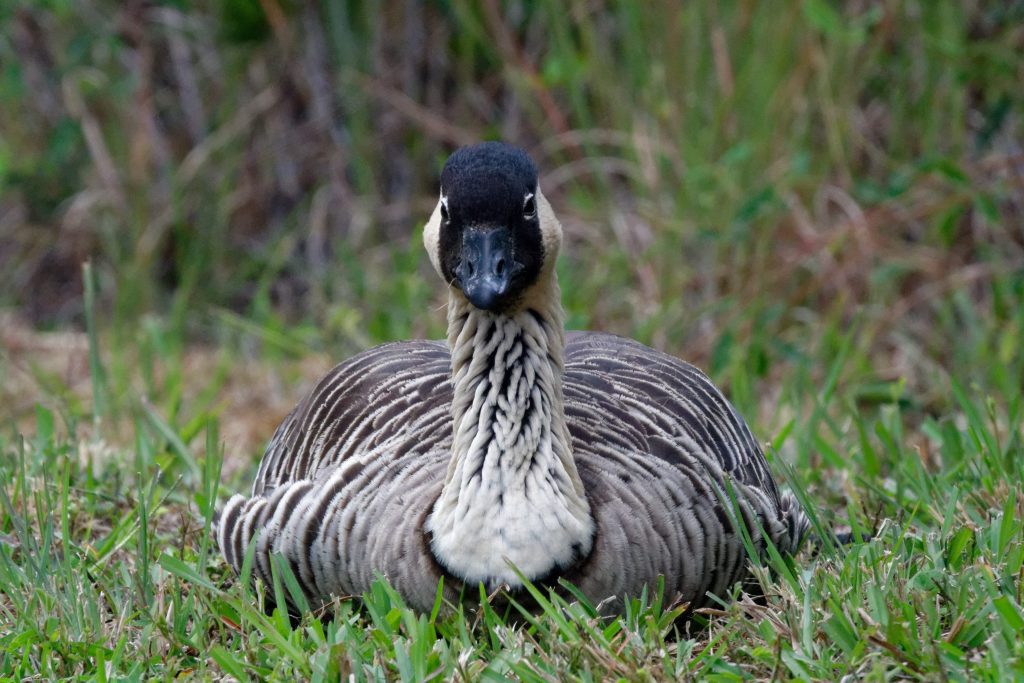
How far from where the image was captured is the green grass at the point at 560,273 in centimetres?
333

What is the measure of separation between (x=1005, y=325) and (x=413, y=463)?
4251mm

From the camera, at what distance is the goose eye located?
3.49m

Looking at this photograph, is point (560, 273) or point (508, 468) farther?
point (560, 273)

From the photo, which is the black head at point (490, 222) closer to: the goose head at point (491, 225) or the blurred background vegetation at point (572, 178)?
the goose head at point (491, 225)

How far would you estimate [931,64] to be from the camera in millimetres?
7352

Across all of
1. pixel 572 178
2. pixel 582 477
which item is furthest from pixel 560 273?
pixel 582 477

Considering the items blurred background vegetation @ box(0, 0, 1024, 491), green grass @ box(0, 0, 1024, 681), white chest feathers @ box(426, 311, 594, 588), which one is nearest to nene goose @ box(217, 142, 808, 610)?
white chest feathers @ box(426, 311, 594, 588)

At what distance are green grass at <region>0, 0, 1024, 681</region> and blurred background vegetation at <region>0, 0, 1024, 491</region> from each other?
0.08 ft

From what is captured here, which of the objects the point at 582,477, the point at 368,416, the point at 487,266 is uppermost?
the point at 487,266

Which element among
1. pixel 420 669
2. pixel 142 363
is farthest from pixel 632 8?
pixel 420 669

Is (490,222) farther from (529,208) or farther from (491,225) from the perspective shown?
(529,208)

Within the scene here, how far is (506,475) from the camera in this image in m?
3.52

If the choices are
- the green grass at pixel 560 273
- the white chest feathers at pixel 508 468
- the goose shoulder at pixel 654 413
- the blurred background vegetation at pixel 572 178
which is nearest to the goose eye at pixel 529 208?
the white chest feathers at pixel 508 468

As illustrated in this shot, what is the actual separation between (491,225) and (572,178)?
15.2 ft
